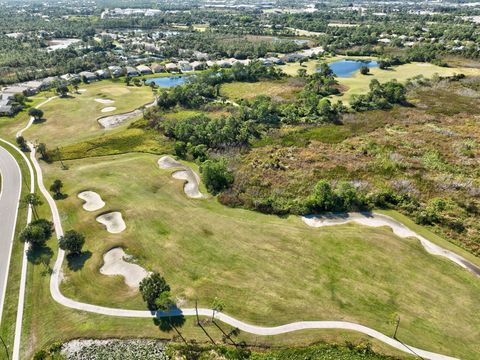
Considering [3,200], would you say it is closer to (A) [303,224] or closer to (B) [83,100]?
(A) [303,224]

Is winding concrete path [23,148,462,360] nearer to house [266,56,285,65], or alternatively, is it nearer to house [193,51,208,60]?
house [266,56,285,65]

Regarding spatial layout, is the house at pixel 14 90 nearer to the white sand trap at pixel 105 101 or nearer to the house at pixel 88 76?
the house at pixel 88 76

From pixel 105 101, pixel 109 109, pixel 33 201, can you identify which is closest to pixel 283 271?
pixel 33 201

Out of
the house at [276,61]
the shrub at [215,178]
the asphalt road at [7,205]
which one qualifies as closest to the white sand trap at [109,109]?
the asphalt road at [7,205]

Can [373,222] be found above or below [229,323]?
above

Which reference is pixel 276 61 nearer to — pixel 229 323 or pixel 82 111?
pixel 82 111

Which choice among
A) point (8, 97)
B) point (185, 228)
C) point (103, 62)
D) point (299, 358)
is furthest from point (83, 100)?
point (299, 358)

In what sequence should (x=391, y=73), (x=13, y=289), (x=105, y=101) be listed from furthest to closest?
(x=391, y=73)
(x=105, y=101)
(x=13, y=289)
